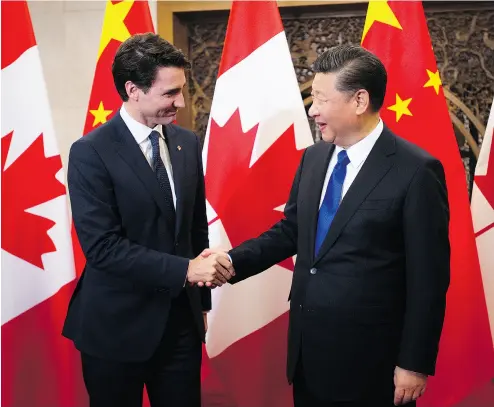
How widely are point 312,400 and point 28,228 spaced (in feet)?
4.18

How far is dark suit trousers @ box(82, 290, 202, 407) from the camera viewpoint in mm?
1610

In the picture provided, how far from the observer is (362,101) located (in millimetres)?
1520

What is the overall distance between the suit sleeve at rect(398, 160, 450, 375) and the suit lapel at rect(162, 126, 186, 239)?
586 mm

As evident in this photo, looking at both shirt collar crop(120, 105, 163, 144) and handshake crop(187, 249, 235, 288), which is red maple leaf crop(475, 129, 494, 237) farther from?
shirt collar crop(120, 105, 163, 144)

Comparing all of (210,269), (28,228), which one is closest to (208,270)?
(210,269)

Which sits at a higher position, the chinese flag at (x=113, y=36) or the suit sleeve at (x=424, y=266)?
the chinese flag at (x=113, y=36)

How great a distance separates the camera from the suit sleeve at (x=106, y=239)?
1.54m

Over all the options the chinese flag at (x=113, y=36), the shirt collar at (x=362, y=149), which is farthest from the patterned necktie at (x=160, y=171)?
the chinese flag at (x=113, y=36)

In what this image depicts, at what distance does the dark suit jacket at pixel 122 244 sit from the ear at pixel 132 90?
73mm

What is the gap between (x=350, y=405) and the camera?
153 cm

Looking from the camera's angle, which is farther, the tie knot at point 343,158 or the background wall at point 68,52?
the background wall at point 68,52

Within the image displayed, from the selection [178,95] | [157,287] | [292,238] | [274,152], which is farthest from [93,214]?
[274,152]

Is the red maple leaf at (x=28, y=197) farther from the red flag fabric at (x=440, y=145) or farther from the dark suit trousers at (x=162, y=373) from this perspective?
the red flag fabric at (x=440, y=145)

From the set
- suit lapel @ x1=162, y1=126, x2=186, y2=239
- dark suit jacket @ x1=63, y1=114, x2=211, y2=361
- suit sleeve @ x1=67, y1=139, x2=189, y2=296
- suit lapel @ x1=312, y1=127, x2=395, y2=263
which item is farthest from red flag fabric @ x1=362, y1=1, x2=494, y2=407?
suit sleeve @ x1=67, y1=139, x2=189, y2=296
